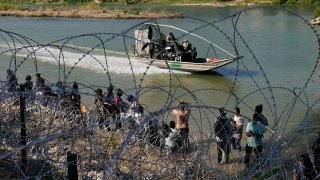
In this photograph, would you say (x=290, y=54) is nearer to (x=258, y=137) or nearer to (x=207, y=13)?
(x=258, y=137)

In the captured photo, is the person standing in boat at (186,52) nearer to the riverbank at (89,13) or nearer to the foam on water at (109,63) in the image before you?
the foam on water at (109,63)

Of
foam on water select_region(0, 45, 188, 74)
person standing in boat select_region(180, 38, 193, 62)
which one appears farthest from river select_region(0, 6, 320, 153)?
person standing in boat select_region(180, 38, 193, 62)

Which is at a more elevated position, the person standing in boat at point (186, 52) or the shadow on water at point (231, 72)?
the person standing in boat at point (186, 52)

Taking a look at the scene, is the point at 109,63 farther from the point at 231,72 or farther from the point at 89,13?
the point at 89,13

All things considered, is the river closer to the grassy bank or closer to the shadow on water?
the shadow on water

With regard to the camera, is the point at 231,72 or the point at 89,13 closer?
the point at 231,72

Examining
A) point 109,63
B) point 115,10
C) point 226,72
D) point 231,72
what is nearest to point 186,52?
point 226,72

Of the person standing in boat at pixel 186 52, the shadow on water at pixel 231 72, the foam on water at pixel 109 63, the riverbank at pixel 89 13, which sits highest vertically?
the person standing in boat at pixel 186 52

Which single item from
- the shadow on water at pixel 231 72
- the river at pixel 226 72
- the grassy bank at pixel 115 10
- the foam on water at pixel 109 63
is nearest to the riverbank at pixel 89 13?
the grassy bank at pixel 115 10

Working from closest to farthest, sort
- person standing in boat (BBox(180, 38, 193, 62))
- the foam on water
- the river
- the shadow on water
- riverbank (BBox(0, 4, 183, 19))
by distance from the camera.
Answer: the river → person standing in boat (BBox(180, 38, 193, 62)) → the shadow on water → the foam on water → riverbank (BBox(0, 4, 183, 19))

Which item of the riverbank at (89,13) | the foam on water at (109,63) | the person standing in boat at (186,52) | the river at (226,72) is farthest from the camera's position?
the riverbank at (89,13)

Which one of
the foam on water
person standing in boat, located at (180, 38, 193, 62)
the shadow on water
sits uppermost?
person standing in boat, located at (180, 38, 193, 62)

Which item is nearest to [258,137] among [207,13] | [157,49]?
[157,49]

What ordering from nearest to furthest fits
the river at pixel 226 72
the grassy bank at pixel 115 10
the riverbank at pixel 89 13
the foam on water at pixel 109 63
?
the river at pixel 226 72 → the foam on water at pixel 109 63 → the riverbank at pixel 89 13 → the grassy bank at pixel 115 10
